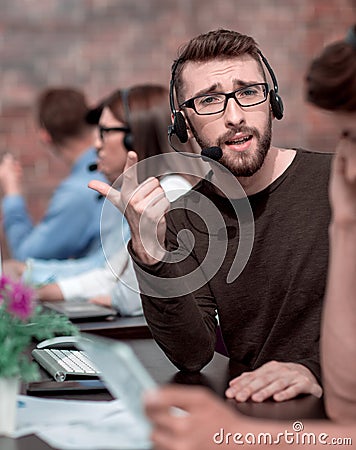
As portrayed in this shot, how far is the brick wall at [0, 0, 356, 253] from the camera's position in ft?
13.5

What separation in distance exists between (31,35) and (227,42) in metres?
2.66

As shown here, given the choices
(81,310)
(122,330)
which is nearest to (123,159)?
(81,310)

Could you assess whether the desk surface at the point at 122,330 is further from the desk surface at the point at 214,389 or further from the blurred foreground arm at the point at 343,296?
the blurred foreground arm at the point at 343,296

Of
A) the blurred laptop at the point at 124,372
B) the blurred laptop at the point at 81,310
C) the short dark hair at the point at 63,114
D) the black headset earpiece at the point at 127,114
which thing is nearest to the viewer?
the blurred laptop at the point at 124,372

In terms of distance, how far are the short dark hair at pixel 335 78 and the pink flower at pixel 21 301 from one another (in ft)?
1.52

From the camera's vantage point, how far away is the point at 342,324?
1070mm

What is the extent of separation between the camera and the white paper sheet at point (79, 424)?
1.06 meters

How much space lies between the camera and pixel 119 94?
264 centimetres

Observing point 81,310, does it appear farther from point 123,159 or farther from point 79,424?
point 79,424

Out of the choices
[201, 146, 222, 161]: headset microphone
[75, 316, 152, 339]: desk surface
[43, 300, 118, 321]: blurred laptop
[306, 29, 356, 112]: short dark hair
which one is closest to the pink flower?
[306, 29, 356, 112]: short dark hair

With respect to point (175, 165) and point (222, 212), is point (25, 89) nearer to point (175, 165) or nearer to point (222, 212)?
point (175, 165)

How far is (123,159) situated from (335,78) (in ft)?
5.57

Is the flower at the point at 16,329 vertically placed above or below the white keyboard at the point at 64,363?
above

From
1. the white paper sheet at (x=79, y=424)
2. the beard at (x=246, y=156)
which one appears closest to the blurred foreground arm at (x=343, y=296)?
the white paper sheet at (x=79, y=424)
